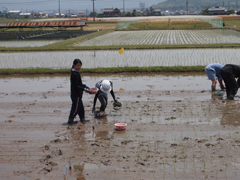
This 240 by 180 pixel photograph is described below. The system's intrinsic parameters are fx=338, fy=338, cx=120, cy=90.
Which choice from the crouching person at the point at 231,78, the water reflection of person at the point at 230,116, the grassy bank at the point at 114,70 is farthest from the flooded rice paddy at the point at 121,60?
the water reflection of person at the point at 230,116

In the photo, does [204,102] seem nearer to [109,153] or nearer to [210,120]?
[210,120]

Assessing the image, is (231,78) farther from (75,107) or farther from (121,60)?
(121,60)

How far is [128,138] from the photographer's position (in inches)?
223

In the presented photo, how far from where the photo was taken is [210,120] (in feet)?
21.6

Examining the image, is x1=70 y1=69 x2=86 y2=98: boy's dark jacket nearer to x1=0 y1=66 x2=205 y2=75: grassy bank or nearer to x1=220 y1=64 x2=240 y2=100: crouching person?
x1=220 y1=64 x2=240 y2=100: crouching person

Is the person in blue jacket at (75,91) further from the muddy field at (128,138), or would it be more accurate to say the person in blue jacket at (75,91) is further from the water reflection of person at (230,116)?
the water reflection of person at (230,116)

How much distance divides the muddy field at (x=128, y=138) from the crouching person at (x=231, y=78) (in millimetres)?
225

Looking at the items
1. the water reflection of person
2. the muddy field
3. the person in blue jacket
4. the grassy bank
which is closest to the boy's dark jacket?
the person in blue jacket

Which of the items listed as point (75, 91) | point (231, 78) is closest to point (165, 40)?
point (231, 78)

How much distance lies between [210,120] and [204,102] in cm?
150

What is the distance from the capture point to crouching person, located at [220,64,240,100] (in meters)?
8.09

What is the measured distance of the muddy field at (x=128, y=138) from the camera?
4461mm

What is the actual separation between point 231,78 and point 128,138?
3.67 metres

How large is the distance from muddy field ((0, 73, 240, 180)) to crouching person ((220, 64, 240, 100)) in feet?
0.74
